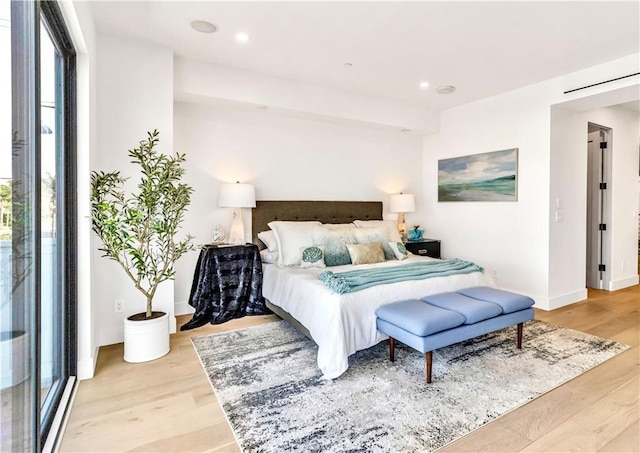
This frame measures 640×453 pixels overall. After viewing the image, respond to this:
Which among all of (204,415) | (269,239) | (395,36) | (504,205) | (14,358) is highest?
(395,36)

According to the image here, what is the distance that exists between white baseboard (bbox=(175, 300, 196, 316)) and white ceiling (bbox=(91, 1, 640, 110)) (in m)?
2.60

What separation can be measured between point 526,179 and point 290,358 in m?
3.50

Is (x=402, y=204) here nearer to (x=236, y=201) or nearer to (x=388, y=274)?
(x=388, y=274)

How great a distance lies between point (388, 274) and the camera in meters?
3.00

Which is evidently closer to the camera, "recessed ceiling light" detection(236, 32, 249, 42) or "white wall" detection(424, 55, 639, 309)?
"recessed ceiling light" detection(236, 32, 249, 42)

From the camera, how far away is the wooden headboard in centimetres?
424

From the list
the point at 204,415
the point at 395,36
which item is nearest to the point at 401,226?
the point at 395,36

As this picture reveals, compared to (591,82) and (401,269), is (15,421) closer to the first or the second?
(401,269)

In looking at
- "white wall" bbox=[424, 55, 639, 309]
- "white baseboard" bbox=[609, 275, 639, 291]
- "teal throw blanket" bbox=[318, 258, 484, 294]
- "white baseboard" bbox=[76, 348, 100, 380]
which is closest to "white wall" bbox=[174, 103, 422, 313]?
"white wall" bbox=[424, 55, 639, 309]

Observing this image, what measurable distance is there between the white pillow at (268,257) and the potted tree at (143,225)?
1162 mm

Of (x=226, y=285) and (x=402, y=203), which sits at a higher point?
(x=402, y=203)

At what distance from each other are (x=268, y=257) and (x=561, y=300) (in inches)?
140

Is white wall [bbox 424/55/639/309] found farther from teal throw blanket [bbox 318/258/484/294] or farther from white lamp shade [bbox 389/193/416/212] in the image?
teal throw blanket [bbox 318/258/484/294]

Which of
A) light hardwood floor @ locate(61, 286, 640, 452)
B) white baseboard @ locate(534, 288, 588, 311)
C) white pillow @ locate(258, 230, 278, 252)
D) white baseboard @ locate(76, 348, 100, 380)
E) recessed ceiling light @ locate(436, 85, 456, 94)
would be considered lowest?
light hardwood floor @ locate(61, 286, 640, 452)
